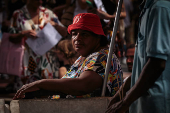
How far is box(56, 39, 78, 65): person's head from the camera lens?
13.0 feet

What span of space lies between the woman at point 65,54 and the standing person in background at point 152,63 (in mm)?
2397

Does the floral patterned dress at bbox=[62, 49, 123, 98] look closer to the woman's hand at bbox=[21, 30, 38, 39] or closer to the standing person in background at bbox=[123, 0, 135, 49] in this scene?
the woman's hand at bbox=[21, 30, 38, 39]

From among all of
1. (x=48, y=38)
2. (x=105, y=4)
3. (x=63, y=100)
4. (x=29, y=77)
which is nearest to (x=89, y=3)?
(x=105, y=4)

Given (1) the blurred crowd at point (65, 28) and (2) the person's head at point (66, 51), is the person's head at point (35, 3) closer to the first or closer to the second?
(1) the blurred crowd at point (65, 28)

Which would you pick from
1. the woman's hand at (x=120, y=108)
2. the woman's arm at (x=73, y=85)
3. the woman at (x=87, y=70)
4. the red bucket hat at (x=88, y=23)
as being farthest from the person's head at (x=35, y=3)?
the woman's hand at (x=120, y=108)

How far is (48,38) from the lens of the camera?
13.5 ft

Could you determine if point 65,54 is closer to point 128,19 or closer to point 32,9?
point 32,9

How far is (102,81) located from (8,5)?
195 inches

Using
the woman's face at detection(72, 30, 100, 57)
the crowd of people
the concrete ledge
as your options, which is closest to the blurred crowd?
the crowd of people

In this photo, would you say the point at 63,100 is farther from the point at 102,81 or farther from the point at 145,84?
the point at 145,84

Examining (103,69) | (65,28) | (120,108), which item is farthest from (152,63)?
(65,28)

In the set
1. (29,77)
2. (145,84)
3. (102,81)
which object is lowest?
(29,77)

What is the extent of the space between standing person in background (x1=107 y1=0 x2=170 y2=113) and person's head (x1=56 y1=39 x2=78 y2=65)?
239cm

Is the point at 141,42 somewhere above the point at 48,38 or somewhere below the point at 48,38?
above
